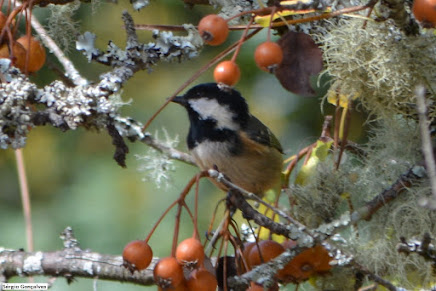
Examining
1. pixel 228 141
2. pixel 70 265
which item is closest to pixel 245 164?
pixel 228 141

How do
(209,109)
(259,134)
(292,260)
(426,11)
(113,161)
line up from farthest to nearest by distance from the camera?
(113,161), (259,134), (209,109), (292,260), (426,11)

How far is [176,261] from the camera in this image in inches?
61.6

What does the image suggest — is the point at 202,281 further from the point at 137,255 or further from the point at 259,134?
the point at 259,134

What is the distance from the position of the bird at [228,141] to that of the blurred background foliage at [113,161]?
72 cm

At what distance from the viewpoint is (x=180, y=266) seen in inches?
61.7

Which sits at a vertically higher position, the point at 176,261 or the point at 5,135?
the point at 5,135

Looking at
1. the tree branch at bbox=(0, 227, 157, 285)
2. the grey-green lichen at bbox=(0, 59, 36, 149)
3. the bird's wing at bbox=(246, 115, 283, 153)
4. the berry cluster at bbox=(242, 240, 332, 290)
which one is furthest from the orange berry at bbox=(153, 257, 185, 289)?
the bird's wing at bbox=(246, 115, 283, 153)

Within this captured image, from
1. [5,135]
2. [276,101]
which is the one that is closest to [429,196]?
[5,135]

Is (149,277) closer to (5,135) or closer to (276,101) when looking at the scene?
(5,135)

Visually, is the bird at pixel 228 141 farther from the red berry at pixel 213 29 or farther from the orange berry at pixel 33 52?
the red berry at pixel 213 29

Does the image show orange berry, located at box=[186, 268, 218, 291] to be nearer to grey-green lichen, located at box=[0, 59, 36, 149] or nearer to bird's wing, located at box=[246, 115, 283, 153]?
grey-green lichen, located at box=[0, 59, 36, 149]

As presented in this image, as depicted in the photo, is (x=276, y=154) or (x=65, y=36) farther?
(x=276, y=154)

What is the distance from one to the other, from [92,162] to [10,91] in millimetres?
1792

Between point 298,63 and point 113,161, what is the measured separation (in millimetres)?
1835
